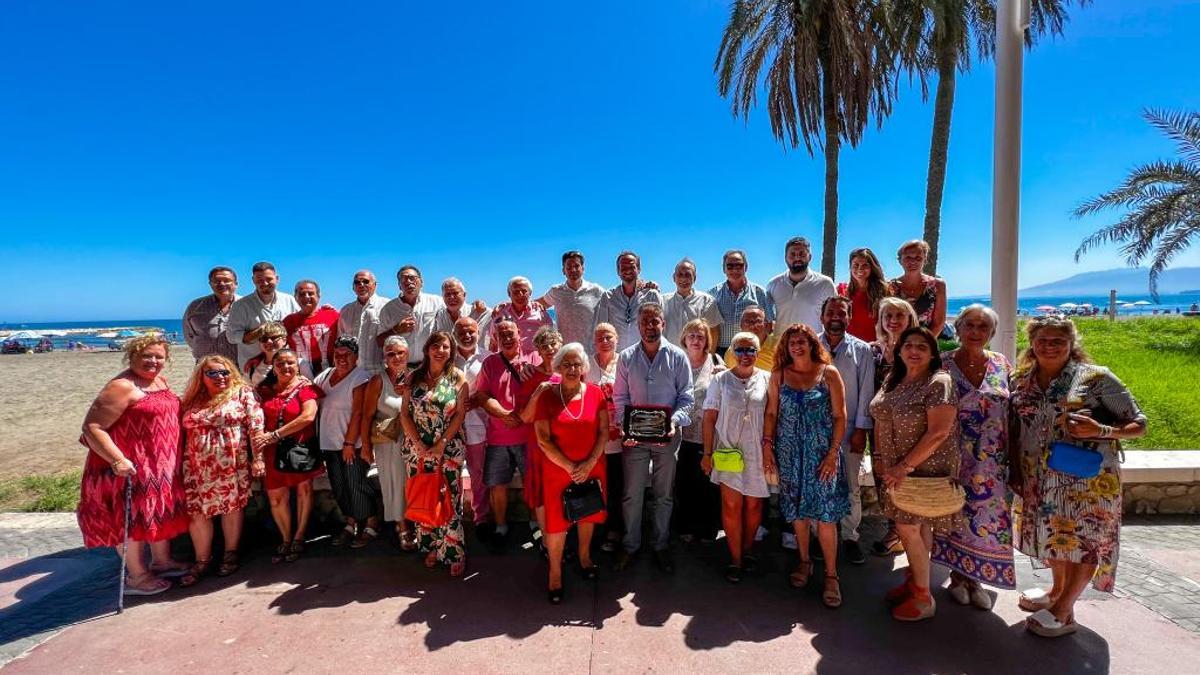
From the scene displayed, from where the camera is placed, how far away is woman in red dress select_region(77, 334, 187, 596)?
3848mm

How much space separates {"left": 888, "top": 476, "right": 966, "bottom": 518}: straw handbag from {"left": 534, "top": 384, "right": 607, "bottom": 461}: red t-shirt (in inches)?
82.4

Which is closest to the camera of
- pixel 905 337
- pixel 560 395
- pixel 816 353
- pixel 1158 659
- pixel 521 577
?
pixel 1158 659

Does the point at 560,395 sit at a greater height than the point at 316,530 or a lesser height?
greater

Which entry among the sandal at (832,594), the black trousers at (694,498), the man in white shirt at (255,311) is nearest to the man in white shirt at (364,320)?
the man in white shirt at (255,311)

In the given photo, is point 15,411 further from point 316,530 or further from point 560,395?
point 560,395

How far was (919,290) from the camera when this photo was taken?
197 inches

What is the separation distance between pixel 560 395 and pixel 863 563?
276cm

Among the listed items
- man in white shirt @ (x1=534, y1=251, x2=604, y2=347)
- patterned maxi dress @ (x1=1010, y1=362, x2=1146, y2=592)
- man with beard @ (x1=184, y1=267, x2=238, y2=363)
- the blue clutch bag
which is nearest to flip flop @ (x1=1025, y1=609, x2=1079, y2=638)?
patterned maxi dress @ (x1=1010, y1=362, x2=1146, y2=592)

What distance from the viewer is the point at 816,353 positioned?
3.69 metres

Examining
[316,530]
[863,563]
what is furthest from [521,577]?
[863,563]

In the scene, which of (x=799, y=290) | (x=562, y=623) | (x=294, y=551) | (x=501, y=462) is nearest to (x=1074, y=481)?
(x=799, y=290)

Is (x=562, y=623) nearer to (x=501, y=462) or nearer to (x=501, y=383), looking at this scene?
(x=501, y=462)

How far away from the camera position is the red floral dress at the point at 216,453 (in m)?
4.18

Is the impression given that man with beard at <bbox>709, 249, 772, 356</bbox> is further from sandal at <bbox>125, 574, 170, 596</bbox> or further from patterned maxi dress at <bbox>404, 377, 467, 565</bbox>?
sandal at <bbox>125, 574, 170, 596</bbox>
